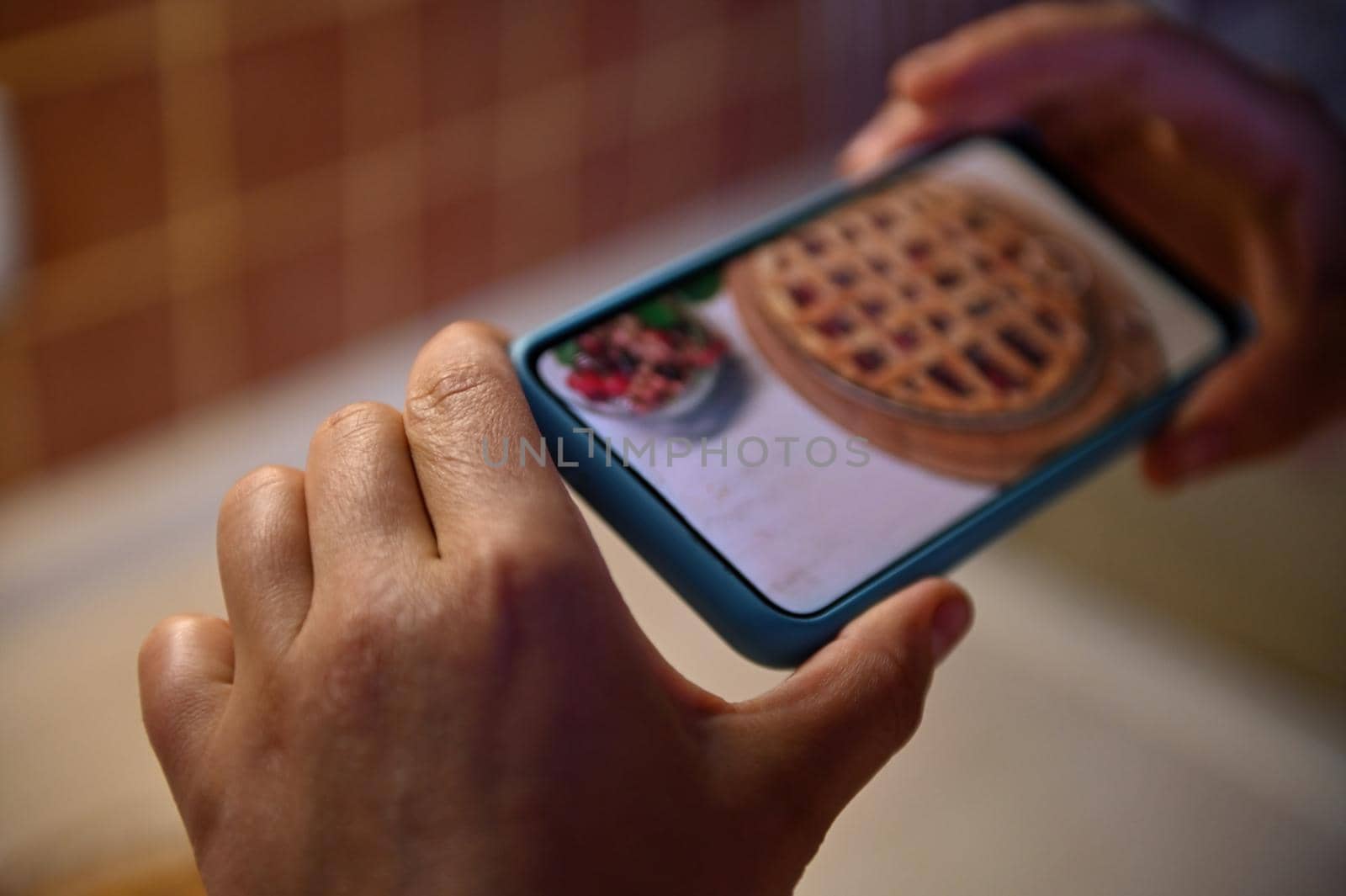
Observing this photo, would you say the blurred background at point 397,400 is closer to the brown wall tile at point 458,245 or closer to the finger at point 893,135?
the brown wall tile at point 458,245

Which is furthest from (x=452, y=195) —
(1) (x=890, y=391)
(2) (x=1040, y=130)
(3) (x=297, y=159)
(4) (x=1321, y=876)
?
(4) (x=1321, y=876)

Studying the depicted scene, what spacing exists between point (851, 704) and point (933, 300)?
0.16 m

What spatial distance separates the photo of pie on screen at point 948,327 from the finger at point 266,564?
0.14m

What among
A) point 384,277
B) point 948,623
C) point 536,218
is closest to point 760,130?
point 536,218

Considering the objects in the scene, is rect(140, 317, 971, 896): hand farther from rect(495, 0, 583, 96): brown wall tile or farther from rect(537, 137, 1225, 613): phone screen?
rect(495, 0, 583, 96): brown wall tile

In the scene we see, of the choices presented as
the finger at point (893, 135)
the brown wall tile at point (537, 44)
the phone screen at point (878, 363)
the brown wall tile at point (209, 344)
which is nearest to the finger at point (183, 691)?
the phone screen at point (878, 363)

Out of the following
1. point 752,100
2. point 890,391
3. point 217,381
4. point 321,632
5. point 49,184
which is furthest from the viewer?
point 752,100

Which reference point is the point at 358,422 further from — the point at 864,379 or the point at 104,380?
the point at 104,380

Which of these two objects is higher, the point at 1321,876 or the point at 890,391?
the point at 890,391

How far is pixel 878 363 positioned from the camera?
37 cm

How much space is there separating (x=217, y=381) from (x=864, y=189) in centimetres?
45

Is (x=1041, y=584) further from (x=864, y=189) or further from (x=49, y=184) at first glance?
(x=49, y=184)

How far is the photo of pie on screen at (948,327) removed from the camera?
354 mm

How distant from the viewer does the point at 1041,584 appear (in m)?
0.62
